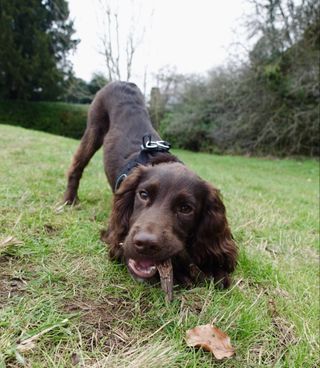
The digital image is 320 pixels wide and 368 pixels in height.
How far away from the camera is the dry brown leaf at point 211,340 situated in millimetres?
1620

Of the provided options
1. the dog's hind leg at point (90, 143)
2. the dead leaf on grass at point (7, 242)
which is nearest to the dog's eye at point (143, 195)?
the dead leaf on grass at point (7, 242)

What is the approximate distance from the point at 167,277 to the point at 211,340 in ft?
1.36

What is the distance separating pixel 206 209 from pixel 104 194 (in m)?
2.07

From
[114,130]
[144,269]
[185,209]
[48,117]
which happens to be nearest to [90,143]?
[114,130]

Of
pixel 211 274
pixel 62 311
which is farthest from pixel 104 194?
pixel 62 311

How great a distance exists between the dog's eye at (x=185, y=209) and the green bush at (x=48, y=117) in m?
21.2

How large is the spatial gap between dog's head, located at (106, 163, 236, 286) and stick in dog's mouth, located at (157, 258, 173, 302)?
48 mm

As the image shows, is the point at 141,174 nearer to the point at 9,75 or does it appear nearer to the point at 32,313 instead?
the point at 32,313

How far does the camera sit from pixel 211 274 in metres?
2.30

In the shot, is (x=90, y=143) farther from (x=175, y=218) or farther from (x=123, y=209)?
(x=175, y=218)

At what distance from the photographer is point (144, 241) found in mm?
1792

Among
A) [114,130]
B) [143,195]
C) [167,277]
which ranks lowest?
[167,277]

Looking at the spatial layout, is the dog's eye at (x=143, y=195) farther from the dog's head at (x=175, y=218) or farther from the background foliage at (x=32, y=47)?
the background foliage at (x=32, y=47)

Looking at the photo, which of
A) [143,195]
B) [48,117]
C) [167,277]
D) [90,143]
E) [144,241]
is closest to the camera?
[144,241]
